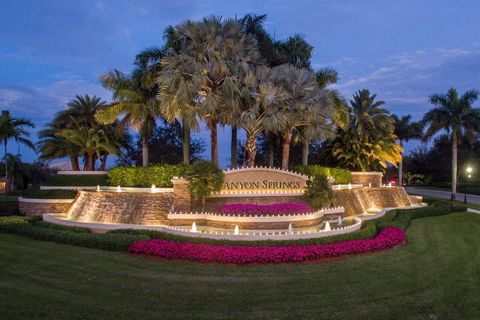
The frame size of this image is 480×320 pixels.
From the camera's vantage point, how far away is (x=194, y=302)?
8469mm

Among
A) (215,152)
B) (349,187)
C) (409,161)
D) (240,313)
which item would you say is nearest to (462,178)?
(409,161)

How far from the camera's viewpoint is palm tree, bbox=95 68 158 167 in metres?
25.2

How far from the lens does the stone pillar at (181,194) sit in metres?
19.5

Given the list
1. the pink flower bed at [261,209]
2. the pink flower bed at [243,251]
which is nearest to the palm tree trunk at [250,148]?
the pink flower bed at [261,209]

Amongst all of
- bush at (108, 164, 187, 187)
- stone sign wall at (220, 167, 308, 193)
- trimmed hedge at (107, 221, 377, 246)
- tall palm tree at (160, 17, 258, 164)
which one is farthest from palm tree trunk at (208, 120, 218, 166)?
trimmed hedge at (107, 221, 377, 246)

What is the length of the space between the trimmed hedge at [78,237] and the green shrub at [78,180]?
6935mm

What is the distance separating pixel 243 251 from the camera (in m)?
12.4

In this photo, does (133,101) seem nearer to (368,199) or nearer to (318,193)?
(318,193)

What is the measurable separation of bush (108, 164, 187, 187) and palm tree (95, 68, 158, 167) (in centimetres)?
309

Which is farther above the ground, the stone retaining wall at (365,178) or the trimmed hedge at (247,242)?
the stone retaining wall at (365,178)

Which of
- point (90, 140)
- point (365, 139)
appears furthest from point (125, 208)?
point (365, 139)

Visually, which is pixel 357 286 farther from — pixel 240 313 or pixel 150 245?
pixel 150 245

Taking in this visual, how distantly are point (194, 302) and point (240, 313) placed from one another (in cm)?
115

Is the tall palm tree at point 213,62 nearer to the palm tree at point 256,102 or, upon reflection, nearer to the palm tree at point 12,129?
the palm tree at point 256,102
